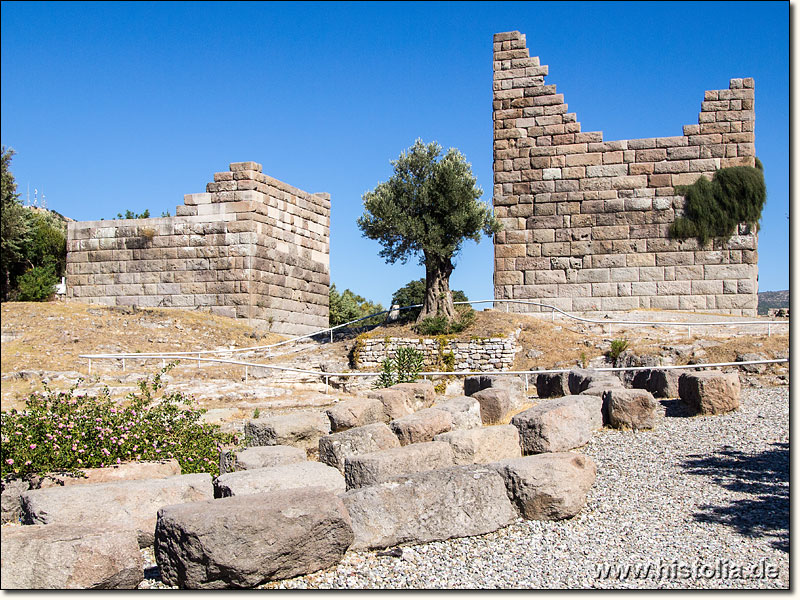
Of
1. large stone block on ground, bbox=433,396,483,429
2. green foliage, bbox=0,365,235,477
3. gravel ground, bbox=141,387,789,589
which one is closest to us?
gravel ground, bbox=141,387,789,589

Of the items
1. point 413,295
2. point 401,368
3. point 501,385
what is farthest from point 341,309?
point 501,385

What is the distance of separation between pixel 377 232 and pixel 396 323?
2.29 metres

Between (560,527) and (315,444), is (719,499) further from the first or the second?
(315,444)

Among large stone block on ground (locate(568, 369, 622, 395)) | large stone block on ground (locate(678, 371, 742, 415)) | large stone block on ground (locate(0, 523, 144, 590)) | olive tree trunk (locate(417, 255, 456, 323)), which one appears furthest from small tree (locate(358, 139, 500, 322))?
large stone block on ground (locate(0, 523, 144, 590))

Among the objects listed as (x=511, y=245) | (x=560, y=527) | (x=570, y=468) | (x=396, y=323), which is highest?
(x=511, y=245)

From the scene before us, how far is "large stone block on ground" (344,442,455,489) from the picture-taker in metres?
7.25

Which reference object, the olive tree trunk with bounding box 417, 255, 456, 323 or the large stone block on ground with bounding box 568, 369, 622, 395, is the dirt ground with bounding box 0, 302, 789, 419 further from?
the large stone block on ground with bounding box 568, 369, 622, 395

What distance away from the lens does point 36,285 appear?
23.1 m

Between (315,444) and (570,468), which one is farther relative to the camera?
(315,444)

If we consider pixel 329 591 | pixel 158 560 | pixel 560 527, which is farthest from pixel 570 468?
pixel 158 560

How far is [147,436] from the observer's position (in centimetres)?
888

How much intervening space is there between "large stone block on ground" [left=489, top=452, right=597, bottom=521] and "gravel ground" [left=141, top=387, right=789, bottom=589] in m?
0.10

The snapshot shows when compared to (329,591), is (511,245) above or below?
above

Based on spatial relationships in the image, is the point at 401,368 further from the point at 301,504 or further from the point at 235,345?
the point at 301,504
